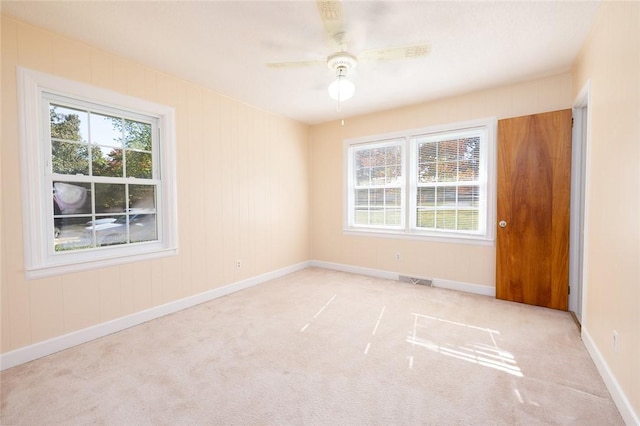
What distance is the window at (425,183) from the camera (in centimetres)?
380

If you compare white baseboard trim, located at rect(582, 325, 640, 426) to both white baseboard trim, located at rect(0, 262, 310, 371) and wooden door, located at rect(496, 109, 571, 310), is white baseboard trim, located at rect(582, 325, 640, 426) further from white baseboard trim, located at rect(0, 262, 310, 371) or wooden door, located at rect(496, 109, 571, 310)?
white baseboard trim, located at rect(0, 262, 310, 371)

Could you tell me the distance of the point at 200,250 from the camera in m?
3.60

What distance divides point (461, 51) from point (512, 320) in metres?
2.73

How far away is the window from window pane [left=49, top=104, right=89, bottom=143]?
349 cm

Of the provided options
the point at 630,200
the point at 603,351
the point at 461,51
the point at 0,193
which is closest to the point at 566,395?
the point at 603,351

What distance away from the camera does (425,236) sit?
13.9 feet

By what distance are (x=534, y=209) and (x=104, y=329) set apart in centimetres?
467

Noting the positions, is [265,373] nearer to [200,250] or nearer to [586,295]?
[200,250]

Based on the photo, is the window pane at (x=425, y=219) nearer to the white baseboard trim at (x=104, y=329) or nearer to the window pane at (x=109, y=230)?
the white baseboard trim at (x=104, y=329)

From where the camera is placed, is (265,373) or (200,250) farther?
(200,250)

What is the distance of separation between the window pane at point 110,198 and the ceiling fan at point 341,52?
195 centimetres

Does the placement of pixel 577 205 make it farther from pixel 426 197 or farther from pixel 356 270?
pixel 356 270

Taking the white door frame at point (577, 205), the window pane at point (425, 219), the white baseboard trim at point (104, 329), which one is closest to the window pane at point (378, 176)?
the window pane at point (425, 219)

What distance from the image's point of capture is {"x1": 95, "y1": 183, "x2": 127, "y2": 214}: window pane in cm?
277
